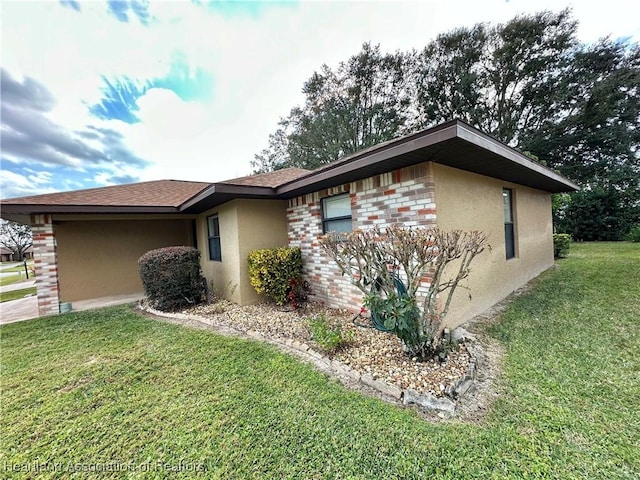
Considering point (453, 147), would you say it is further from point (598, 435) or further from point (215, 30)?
point (215, 30)

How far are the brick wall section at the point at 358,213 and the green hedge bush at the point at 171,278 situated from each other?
2.41 m

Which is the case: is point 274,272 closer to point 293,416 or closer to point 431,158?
point 293,416

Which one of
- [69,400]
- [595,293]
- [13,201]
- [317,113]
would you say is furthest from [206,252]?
[317,113]

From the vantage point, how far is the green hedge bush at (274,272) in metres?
5.50

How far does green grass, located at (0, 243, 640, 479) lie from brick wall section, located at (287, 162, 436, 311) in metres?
1.96

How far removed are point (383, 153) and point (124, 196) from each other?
7841mm

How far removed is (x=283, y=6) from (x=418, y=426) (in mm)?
8708

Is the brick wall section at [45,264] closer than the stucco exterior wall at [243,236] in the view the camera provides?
→ No

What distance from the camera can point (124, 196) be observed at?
7.73m

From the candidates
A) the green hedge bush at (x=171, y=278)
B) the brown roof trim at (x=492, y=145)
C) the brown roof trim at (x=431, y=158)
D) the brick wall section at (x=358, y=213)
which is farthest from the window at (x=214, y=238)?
the brown roof trim at (x=492, y=145)

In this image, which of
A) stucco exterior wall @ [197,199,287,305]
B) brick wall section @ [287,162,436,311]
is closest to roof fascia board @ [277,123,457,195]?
brick wall section @ [287,162,436,311]

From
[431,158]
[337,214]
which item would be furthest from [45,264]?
[431,158]

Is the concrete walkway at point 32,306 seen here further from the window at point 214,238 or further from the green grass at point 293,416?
the green grass at point 293,416

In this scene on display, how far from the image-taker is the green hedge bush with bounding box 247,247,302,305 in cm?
550
